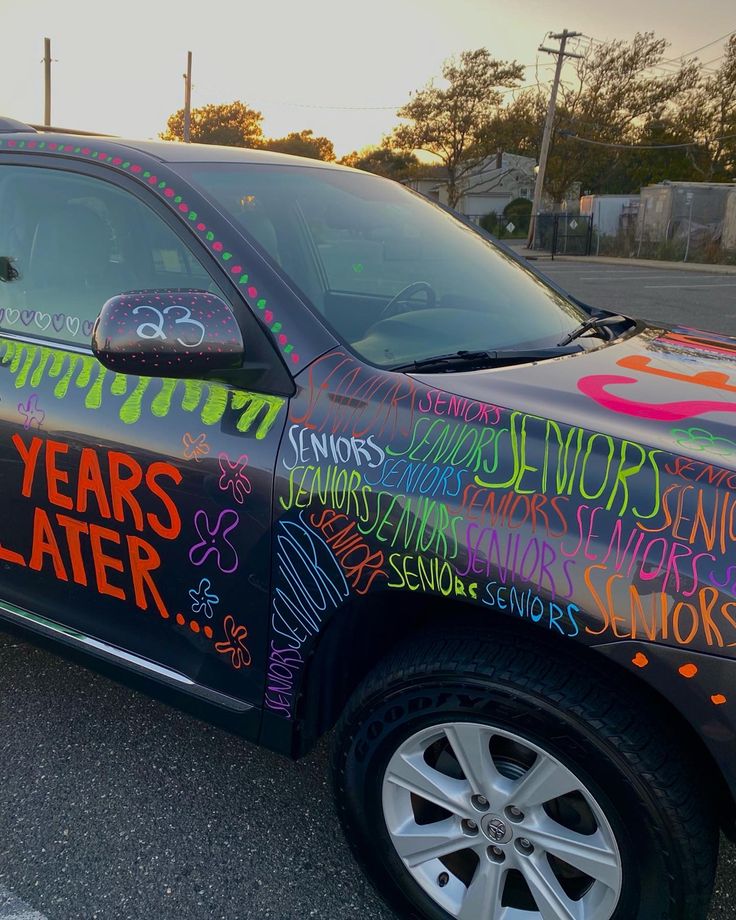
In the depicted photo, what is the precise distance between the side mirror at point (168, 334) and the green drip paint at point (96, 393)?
0.84ft

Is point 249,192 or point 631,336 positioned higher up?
point 249,192

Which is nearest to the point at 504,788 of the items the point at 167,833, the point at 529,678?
the point at 529,678

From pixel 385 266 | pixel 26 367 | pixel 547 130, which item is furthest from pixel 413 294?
pixel 547 130

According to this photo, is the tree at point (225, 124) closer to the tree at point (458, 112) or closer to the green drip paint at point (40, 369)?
the tree at point (458, 112)

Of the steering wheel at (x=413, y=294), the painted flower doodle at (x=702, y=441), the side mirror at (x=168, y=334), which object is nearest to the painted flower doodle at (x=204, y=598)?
the side mirror at (x=168, y=334)

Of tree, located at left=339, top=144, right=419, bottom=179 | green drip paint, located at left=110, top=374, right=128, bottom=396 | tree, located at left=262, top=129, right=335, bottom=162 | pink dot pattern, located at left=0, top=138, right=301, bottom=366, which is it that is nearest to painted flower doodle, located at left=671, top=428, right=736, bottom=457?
pink dot pattern, located at left=0, top=138, right=301, bottom=366

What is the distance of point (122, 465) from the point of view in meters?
1.90

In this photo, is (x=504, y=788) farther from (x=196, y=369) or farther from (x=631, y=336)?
(x=631, y=336)

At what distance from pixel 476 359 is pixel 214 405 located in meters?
0.63

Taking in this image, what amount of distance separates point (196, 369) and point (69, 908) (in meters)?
1.28

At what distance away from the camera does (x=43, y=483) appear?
204 cm

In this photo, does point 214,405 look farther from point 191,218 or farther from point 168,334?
point 191,218

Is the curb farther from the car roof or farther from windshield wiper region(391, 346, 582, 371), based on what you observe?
windshield wiper region(391, 346, 582, 371)

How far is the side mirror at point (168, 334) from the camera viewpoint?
1.70 metres
